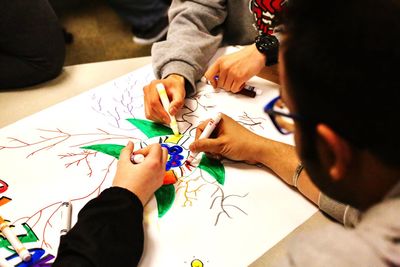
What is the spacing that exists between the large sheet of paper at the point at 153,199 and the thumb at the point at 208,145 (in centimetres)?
3

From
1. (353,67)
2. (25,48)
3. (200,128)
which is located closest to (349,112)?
(353,67)

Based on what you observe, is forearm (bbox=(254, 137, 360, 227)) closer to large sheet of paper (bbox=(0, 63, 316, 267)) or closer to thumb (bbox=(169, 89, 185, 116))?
large sheet of paper (bbox=(0, 63, 316, 267))

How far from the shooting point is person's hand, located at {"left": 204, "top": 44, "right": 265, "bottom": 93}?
0.82 metres

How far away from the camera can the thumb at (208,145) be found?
2.20 feet

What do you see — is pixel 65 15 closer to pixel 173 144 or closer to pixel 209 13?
pixel 209 13

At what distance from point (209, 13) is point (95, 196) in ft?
1.78

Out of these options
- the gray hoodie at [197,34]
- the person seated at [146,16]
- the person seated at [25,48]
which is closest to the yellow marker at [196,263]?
the gray hoodie at [197,34]

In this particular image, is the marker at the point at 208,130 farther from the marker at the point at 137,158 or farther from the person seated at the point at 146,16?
the person seated at the point at 146,16

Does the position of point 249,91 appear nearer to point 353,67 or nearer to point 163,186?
point 163,186

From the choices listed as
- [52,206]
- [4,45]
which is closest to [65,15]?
[4,45]

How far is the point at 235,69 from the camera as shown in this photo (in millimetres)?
824

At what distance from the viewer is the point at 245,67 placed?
833 mm

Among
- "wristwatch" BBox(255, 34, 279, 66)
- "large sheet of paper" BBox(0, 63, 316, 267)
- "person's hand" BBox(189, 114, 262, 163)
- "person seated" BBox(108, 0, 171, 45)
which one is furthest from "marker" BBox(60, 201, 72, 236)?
"person seated" BBox(108, 0, 171, 45)

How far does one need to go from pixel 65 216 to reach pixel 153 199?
14 cm
